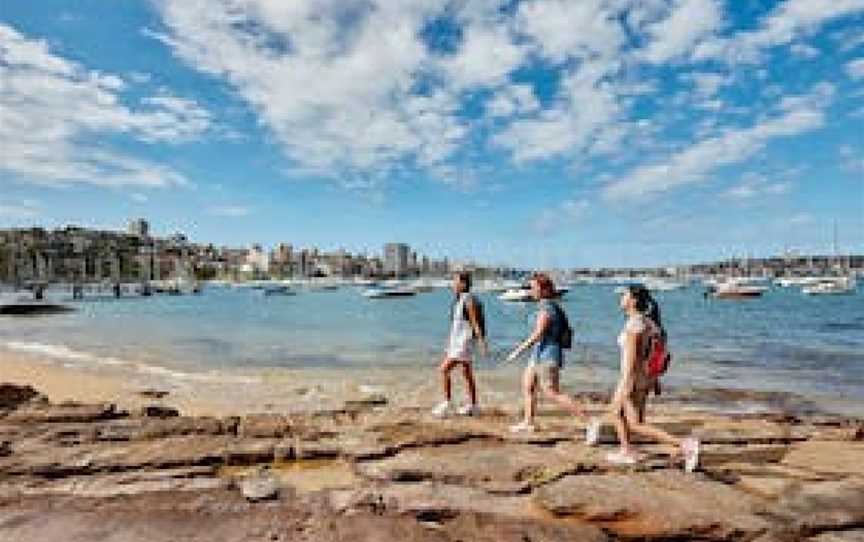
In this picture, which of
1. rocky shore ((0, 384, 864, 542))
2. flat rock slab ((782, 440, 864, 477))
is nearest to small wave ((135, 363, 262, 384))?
rocky shore ((0, 384, 864, 542))

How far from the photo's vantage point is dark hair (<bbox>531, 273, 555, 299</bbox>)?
1095cm

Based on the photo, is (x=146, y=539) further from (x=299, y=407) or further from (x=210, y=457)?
(x=299, y=407)

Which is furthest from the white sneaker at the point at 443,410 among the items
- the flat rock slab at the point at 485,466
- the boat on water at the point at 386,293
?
the boat on water at the point at 386,293

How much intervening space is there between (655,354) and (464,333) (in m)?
3.80

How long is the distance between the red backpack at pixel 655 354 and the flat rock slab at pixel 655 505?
4.54ft

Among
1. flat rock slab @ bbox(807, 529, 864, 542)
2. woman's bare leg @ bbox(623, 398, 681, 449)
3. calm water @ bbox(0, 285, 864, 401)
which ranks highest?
woman's bare leg @ bbox(623, 398, 681, 449)

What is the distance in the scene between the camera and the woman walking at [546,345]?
1091cm

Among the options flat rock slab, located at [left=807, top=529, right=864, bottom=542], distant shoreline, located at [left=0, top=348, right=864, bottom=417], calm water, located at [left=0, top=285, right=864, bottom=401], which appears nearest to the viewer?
flat rock slab, located at [left=807, top=529, right=864, bottom=542]

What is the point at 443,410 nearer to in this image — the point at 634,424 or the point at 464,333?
the point at 464,333

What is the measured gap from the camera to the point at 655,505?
25.5ft

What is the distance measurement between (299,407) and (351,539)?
1192 centimetres

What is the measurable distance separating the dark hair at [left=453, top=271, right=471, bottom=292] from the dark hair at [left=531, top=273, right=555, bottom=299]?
1.49m

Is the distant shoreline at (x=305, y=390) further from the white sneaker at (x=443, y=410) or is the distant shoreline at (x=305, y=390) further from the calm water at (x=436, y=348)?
the white sneaker at (x=443, y=410)

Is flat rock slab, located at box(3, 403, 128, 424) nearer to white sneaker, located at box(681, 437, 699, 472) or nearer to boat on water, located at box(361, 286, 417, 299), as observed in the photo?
white sneaker, located at box(681, 437, 699, 472)
